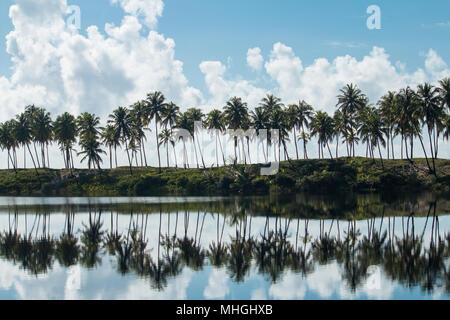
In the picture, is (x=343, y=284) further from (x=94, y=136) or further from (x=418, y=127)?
(x=94, y=136)

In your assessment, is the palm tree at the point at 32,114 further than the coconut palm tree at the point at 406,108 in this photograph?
Yes

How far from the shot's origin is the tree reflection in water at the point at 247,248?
18891mm

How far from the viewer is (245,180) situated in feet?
299

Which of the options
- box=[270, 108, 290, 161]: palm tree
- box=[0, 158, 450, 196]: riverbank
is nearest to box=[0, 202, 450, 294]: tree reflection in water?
box=[0, 158, 450, 196]: riverbank

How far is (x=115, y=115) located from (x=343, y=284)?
9704 centimetres

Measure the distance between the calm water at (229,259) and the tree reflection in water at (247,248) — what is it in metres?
0.05

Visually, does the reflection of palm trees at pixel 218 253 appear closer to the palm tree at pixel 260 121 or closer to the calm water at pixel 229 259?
the calm water at pixel 229 259

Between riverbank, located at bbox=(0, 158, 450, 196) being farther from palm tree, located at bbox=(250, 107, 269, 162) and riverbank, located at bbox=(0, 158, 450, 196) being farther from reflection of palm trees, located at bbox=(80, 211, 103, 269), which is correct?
reflection of palm trees, located at bbox=(80, 211, 103, 269)

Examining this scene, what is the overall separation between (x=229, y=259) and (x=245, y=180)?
229 ft

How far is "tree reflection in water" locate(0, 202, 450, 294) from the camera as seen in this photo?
1889cm

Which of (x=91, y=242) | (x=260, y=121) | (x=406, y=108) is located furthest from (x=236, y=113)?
(x=91, y=242)

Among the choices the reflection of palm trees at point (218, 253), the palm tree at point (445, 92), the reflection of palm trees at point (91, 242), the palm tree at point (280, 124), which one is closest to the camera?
the reflection of palm trees at point (218, 253)

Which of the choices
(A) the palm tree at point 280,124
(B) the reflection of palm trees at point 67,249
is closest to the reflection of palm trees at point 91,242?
(B) the reflection of palm trees at point 67,249

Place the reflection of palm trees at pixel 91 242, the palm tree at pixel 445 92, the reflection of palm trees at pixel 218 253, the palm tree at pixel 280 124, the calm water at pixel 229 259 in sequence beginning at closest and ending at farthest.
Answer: the calm water at pixel 229 259, the reflection of palm trees at pixel 218 253, the reflection of palm trees at pixel 91 242, the palm tree at pixel 445 92, the palm tree at pixel 280 124
